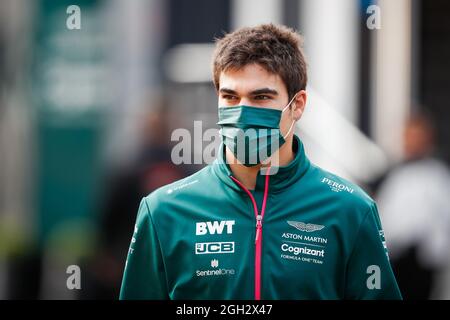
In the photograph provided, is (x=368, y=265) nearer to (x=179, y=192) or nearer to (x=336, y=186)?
(x=336, y=186)

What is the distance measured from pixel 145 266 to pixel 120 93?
4834 mm

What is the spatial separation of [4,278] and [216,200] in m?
4.79

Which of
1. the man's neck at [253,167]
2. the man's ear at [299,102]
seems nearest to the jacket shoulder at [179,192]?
the man's neck at [253,167]

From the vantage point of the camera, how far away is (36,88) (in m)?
8.80

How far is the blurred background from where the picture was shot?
841cm

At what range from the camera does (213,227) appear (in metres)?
3.99

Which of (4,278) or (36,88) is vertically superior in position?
(36,88)

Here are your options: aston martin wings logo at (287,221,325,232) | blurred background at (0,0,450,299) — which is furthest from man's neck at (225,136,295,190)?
blurred background at (0,0,450,299)

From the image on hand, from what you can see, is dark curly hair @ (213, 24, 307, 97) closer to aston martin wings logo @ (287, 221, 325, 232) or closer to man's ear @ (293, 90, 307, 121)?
man's ear @ (293, 90, 307, 121)

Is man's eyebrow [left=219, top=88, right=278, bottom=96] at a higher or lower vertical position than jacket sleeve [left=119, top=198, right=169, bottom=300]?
higher

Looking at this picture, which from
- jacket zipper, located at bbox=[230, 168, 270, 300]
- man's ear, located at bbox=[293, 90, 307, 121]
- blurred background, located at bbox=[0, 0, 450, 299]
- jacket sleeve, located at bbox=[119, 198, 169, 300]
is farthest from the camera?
blurred background, located at bbox=[0, 0, 450, 299]

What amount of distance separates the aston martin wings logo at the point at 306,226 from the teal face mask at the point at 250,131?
31 centimetres
